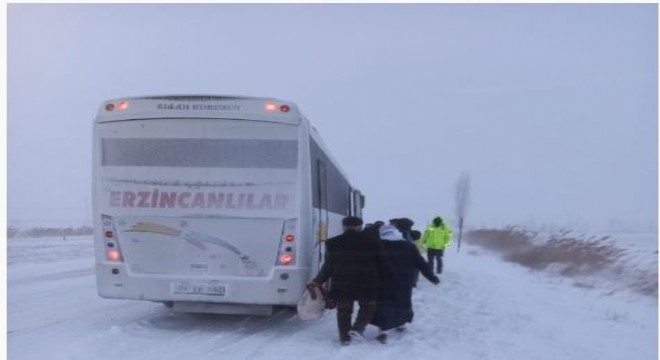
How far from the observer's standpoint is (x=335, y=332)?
960 centimetres

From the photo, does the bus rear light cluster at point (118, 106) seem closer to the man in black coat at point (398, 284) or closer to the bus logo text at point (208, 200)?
the bus logo text at point (208, 200)

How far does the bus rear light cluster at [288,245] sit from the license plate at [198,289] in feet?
2.71

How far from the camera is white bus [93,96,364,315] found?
8.84 meters

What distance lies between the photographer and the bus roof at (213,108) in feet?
29.4

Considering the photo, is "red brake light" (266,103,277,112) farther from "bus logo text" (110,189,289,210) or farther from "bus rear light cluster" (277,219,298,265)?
"bus rear light cluster" (277,219,298,265)

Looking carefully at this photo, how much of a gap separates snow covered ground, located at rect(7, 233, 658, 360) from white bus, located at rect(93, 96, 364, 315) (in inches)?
27.7

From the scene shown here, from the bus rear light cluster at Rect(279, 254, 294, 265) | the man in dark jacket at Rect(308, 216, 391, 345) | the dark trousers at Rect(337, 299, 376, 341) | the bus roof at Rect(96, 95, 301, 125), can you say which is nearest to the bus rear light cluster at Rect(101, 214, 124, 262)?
the bus roof at Rect(96, 95, 301, 125)

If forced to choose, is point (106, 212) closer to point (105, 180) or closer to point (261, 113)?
point (105, 180)

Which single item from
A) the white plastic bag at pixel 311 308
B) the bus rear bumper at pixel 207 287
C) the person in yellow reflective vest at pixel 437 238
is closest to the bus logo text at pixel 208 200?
the bus rear bumper at pixel 207 287

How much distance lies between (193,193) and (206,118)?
3.25 feet

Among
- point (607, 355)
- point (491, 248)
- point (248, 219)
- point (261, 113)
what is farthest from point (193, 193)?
point (491, 248)

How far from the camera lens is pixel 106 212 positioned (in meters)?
9.01

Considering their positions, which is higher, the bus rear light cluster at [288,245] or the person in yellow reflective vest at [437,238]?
the bus rear light cluster at [288,245]

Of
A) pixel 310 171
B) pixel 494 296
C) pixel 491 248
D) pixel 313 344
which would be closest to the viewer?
pixel 313 344
